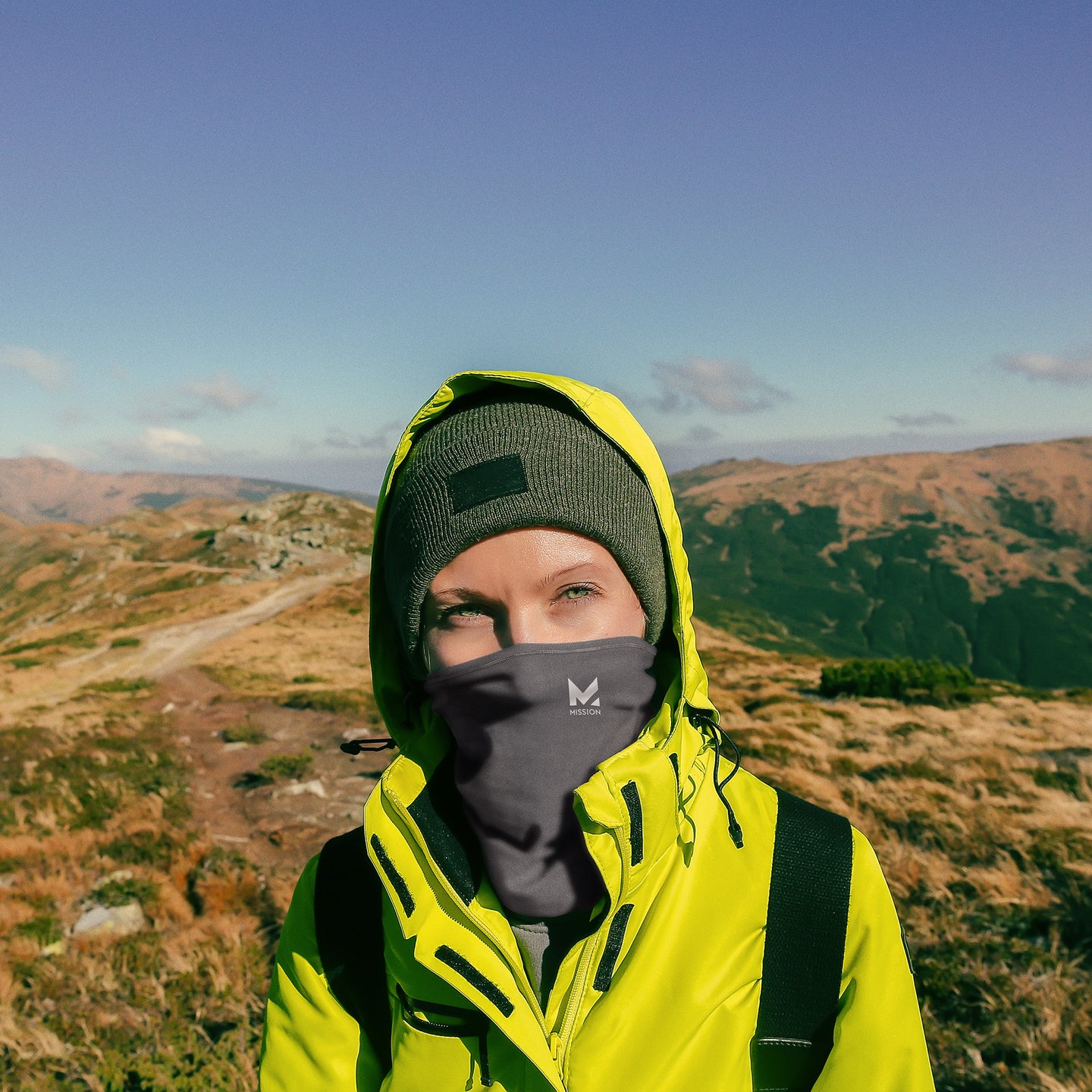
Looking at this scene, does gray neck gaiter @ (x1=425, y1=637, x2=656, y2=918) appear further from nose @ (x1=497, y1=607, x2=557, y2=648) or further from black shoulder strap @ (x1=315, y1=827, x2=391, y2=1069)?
black shoulder strap @ (x1=315, y1=827, x2=391, y2=1069)

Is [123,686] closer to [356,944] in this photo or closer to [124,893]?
[124,893]

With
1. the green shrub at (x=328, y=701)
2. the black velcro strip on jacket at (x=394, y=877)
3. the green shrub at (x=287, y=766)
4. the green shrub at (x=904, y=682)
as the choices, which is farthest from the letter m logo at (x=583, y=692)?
the green shrub at (x=904, y=682)

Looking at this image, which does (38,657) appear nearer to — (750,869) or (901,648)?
(750,869)

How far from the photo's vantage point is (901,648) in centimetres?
15638

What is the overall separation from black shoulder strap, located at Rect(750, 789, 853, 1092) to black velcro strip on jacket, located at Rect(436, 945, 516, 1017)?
27.0 inches

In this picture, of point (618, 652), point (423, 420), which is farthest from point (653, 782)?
point (423, 420)

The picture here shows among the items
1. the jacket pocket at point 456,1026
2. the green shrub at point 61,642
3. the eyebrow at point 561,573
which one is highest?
the eyebrow at point 561,573

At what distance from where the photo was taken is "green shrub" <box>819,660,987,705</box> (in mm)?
18094

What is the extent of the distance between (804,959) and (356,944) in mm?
1261

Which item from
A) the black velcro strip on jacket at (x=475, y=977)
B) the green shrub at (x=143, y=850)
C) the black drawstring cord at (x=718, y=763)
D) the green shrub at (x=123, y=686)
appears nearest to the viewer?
the black velcro strip on jacket at (x=475, y=977)

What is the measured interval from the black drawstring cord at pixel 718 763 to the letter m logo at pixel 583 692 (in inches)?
14.2

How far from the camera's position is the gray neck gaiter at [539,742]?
1780mm

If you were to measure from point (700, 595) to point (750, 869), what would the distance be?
172743 mm

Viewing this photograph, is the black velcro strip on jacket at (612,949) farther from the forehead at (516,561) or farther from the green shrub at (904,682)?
the green shrub at (904,682)
